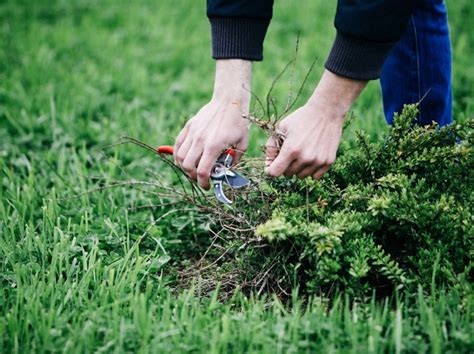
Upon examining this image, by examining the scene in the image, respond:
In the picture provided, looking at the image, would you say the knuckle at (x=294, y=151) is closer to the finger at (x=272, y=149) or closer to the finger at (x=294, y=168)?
the finger at (x=294, y=168)

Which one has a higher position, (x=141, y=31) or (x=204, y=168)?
(x=141, y=31)

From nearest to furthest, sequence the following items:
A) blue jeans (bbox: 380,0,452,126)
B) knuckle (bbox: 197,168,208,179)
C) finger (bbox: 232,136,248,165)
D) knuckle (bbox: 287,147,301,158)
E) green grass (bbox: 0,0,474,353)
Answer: green grass (bbox: 0,0,474,353) → knuckle (bbox: 287,147,301,158) → knuckle (bbox: 197,168,208,179) → finger (bbox: 232,136,248,165) → blue jeans (bbox: 380,0,452,126)

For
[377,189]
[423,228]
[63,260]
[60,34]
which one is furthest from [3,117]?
[423,228]

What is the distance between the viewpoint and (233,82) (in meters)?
1.96

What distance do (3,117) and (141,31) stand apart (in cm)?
189

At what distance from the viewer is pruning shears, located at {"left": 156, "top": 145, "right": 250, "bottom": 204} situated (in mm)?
1912

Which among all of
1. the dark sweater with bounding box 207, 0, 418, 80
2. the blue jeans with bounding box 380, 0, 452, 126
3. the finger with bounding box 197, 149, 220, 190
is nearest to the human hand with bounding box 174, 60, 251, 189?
the finger with bounding box 197, 149, 220, 190

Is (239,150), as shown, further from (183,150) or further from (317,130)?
(317,130)

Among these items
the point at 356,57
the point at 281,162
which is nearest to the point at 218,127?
the point at 281,162

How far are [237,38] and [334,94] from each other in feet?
1.49

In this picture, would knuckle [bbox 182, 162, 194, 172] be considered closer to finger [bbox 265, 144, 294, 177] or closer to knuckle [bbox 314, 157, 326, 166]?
finger [bbox 265, 144, 294, 177]

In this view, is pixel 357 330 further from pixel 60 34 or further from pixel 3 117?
pixel 60 34

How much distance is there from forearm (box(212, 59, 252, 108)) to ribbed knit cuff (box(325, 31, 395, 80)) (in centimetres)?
33

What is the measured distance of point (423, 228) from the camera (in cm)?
179
